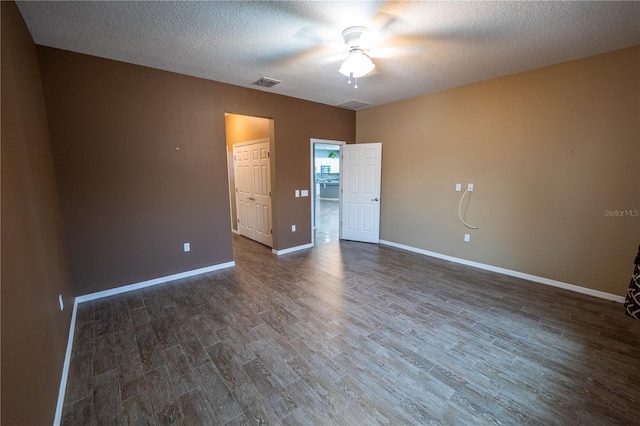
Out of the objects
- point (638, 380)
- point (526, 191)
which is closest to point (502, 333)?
point (638, 380)

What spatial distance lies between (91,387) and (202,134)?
2946mm

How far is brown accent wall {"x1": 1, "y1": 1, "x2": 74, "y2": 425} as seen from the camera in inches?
47.5

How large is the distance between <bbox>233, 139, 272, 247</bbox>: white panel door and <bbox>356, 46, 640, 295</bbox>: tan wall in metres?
2.65

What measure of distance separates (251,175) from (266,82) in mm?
2049

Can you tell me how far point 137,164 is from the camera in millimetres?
3229

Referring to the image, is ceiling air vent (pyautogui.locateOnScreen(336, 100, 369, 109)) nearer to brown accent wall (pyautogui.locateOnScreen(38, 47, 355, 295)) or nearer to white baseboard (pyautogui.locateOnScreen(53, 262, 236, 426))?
brown accent wall (pyautogui.locateOnScreen(38, 47, 355, 295))

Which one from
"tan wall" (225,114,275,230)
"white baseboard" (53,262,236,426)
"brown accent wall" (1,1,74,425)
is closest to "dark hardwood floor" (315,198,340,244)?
"tan wall" (225,114,275,230)

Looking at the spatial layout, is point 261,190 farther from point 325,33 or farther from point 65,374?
point 65,374

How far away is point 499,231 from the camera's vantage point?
3812mm

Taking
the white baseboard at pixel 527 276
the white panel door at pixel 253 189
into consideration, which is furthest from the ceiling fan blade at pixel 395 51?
the white baseboard at pixel 527 276

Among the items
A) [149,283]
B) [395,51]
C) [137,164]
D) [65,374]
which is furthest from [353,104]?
[65,374]

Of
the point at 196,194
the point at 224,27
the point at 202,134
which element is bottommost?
the point at 196,194

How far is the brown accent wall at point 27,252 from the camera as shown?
3.96ft

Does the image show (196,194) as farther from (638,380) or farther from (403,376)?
(638,380)
